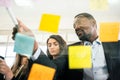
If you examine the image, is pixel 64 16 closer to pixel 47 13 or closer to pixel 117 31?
pixel 47 13

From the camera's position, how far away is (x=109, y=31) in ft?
2.75

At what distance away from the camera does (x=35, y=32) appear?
2.94 feet

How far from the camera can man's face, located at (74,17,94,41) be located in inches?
33.9

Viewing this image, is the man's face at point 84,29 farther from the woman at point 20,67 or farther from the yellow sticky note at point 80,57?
the woman at point 20,67

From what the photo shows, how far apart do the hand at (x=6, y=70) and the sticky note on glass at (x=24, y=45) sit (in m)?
0.10

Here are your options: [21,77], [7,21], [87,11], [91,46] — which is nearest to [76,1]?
[87,11]

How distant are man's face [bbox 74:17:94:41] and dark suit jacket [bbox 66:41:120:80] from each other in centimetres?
9

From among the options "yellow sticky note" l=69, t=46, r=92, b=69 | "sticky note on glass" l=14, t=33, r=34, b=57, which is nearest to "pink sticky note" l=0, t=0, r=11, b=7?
"sticky note on glass" l=14, t=33, r=34, b=57

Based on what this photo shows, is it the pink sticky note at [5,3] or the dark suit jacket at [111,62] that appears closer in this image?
the dark suit jacket at [111,62]

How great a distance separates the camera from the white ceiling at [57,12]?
0.89 m

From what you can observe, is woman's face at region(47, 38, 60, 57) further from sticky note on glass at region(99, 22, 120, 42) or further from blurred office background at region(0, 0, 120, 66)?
sticky note on glass at region(99, 22, 120, 42)

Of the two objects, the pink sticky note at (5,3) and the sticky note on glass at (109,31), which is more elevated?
the pink sticky note at (5,3)

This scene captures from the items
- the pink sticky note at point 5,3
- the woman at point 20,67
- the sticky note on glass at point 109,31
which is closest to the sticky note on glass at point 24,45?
the woman at point 20,67

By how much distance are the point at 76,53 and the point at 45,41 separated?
18 centimetres
